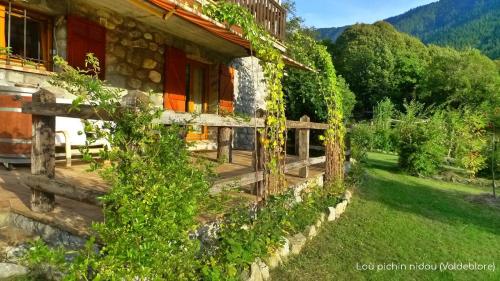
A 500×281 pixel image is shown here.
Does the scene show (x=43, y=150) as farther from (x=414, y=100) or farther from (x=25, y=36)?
(x=414, y=100)

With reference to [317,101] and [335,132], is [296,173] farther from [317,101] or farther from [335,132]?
[317,101]

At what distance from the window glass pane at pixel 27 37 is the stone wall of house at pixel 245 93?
5.71 metres

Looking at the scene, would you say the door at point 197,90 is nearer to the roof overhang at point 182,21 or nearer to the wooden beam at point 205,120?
the roof overhang at point 182,21

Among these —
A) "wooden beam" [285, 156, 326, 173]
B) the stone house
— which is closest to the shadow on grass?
"wooden beam" [285, 156, 326, 173]

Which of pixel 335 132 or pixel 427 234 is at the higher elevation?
pixel 335 132

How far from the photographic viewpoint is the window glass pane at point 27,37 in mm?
5564

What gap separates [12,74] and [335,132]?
5400mm

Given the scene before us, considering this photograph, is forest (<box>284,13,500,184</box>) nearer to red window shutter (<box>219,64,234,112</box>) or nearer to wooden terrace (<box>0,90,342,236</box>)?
red window shutter (<box>219,64,234,112</box>)

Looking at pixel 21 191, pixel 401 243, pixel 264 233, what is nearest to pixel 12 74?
pixel 21 191

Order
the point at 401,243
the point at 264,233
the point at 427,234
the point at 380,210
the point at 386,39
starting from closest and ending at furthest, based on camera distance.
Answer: the point at 264,233 → the point at 401,243 → the point at 427,234 → the point at 380,210 → the point at 386,39

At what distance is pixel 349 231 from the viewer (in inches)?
214

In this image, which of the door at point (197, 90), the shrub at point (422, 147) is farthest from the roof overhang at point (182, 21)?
the shrub at point (422, 147)

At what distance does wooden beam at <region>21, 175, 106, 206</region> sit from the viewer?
2.72 m

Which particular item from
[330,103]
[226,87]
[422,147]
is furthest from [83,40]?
[422,147]
